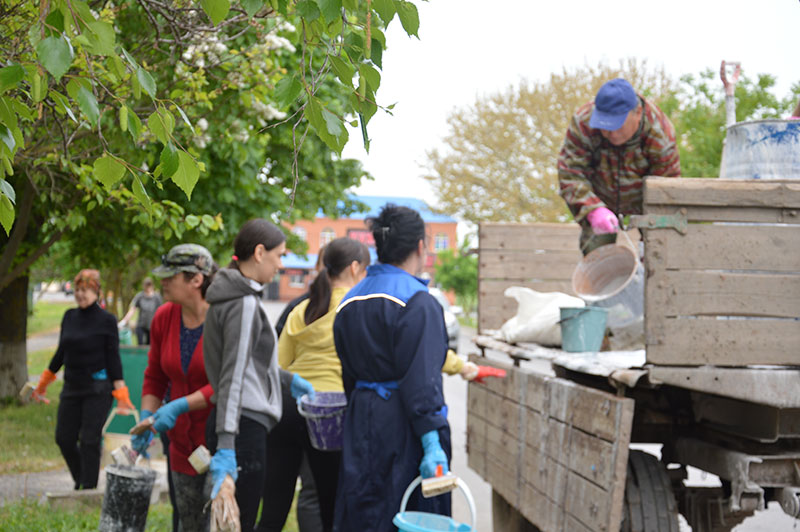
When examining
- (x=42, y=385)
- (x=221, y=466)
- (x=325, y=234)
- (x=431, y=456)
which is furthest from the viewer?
(x=325, y=234)

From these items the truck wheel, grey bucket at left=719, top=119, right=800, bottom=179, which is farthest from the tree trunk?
grey bucket at left=719, top=119, right=800, bottom=179

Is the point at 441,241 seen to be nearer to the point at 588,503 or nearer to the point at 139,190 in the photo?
A: the point at 588,503

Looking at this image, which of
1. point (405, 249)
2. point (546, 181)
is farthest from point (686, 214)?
point (546, 181)

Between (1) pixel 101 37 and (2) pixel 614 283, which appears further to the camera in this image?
(2) pixel 614 283

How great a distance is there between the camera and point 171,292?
439cm

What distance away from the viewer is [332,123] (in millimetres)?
2137

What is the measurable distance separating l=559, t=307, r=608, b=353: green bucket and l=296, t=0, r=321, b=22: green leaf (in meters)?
2.98

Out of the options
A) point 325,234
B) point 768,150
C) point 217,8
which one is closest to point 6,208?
point 217,8

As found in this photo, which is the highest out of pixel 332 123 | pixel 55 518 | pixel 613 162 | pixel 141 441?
pixel 613 162

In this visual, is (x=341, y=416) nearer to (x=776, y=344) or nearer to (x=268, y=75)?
(x=776, y=344)

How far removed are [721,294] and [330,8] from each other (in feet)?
7.37

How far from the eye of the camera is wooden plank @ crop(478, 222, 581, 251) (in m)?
6.73

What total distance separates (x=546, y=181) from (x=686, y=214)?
29024 millimetres

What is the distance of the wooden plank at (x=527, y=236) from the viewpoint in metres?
6.73
